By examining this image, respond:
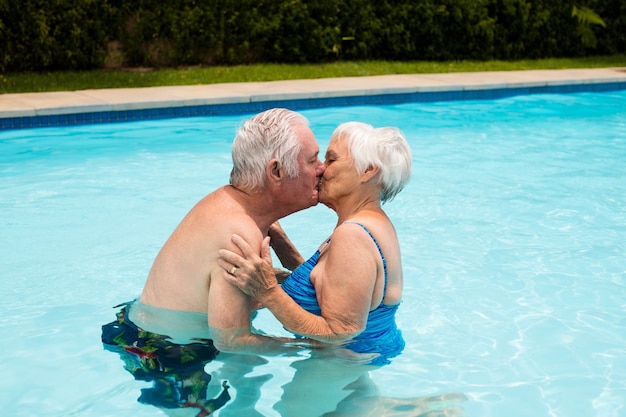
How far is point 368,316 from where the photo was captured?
3.57m

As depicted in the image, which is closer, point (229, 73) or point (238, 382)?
point (238, 382)

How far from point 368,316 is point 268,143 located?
0.85 meters

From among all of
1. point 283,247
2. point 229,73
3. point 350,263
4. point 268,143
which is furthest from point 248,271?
point 229,73

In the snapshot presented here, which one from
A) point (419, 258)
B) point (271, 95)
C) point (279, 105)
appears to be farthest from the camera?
point (279, 105)

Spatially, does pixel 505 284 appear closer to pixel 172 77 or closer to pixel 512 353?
pixel 512 353

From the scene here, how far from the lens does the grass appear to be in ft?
37.0

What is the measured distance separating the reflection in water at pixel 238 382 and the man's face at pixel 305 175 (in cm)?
68

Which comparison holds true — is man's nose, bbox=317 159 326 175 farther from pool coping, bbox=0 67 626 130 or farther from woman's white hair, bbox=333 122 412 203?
pool coping, bbox=0 67 626 130

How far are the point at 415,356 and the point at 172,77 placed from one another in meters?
8.05

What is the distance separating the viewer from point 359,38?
Result: 14.2 metres

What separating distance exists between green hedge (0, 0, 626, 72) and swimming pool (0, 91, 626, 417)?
3.01 meters

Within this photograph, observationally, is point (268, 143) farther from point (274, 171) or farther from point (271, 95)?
point (271, 95)

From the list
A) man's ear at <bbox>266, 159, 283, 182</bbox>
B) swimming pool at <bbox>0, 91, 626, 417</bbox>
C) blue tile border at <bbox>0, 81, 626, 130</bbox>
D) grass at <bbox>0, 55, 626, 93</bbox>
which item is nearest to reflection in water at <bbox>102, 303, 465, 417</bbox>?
swimming pool at <bbox>0, 91, 626, 417</bbox>

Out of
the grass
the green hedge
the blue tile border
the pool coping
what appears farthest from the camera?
the green hedge
